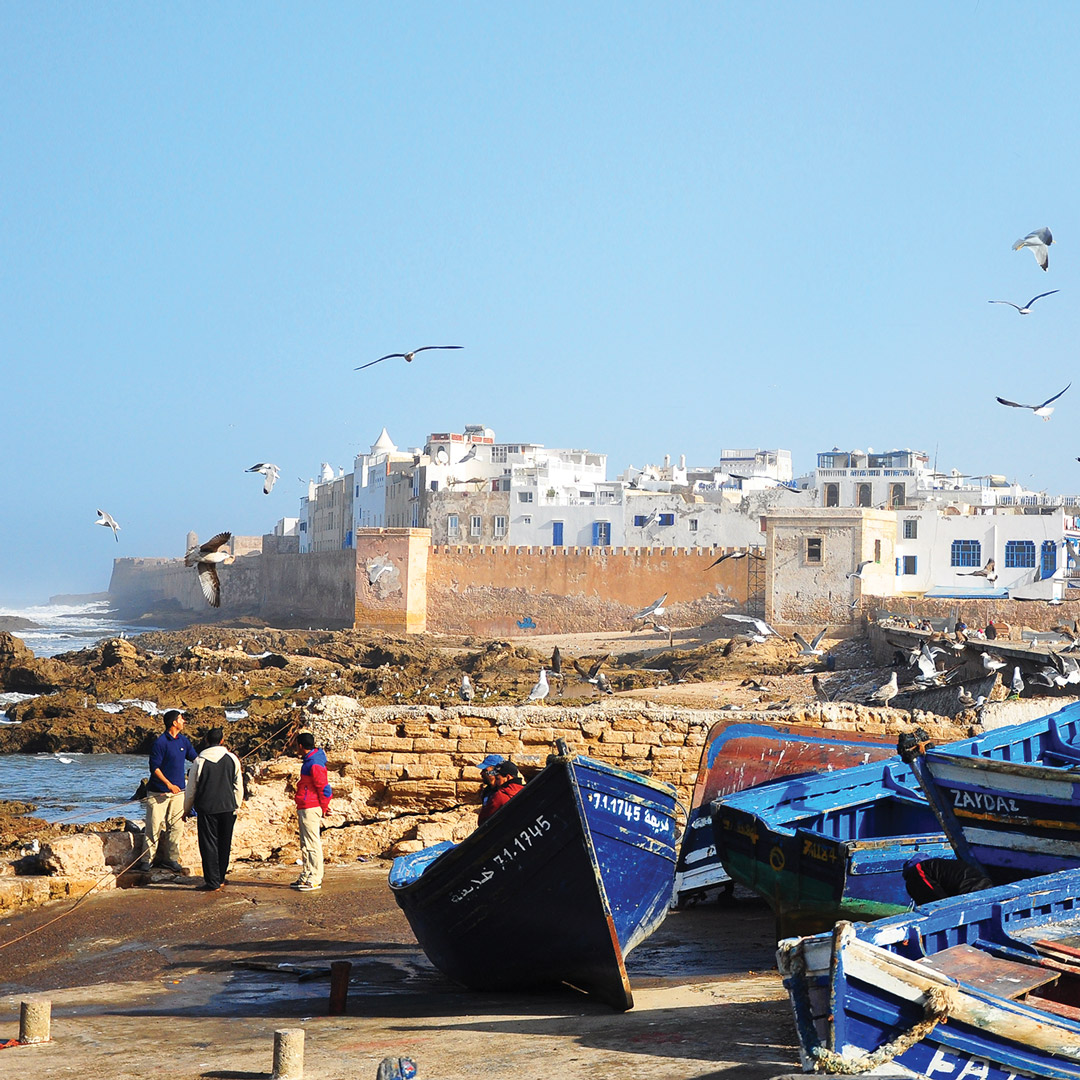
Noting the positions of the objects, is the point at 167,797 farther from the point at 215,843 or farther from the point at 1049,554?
the point at 1049,554

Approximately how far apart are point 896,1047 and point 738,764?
478 cm

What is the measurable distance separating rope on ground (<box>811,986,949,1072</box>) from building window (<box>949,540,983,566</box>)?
39.5 m

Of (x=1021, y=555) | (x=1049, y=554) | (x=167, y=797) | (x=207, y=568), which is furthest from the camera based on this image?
(x=1021, y=555)

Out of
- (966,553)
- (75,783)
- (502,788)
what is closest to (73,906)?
(502,788)

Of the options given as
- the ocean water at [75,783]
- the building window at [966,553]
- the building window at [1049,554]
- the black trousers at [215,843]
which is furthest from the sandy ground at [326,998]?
the building window at [1049,554]

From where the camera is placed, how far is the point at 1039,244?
1516 centimetres

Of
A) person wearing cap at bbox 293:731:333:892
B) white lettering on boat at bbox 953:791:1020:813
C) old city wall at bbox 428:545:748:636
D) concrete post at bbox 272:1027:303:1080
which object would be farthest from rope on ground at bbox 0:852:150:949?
old city wall at bbox 428:545:748:636

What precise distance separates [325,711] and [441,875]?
3.51 m

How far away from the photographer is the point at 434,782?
9086 millimetres

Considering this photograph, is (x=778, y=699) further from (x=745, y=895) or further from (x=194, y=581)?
(x=194, y=581)

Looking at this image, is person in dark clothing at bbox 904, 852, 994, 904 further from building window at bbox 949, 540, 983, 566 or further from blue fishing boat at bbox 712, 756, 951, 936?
building window at bbox 949, 540, 983, 566

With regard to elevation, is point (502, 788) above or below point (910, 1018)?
above

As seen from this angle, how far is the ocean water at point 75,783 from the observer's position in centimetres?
1470

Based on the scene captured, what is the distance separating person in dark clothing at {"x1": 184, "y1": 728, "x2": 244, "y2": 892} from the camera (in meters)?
7.91
